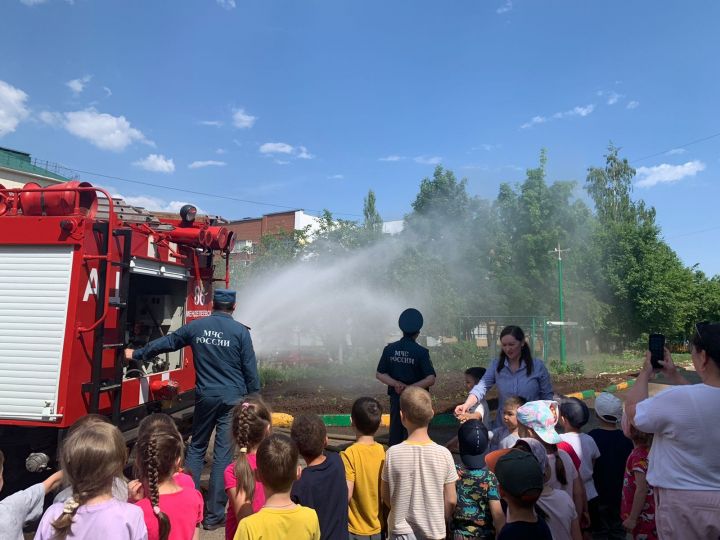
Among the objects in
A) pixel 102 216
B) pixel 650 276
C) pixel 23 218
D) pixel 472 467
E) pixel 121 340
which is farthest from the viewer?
pixel 650 276

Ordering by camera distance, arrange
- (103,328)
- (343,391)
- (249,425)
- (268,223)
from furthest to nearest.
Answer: (268,223), (343,391), (103,328), (249,425)

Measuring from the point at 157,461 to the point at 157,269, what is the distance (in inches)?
138

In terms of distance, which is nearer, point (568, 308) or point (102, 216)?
point (102, 216)

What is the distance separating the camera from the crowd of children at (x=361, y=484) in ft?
6.82

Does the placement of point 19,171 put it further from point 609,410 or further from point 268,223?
point 609,410

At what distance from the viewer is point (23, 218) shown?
14.0 ft

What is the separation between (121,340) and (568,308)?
26777 mm

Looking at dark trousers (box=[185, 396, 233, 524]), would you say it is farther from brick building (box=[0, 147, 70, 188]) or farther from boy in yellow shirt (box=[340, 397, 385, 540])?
brick building (box=[0, 147, 70, 188])

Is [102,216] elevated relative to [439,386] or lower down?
elevated

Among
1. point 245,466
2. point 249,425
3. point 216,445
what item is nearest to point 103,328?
point 216,445

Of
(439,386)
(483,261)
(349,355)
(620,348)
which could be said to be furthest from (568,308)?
(439,386)

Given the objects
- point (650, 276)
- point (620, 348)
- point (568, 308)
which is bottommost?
point (620, 348)

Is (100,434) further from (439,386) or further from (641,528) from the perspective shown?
(439,386)

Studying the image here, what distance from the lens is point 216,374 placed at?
4.53 meters
